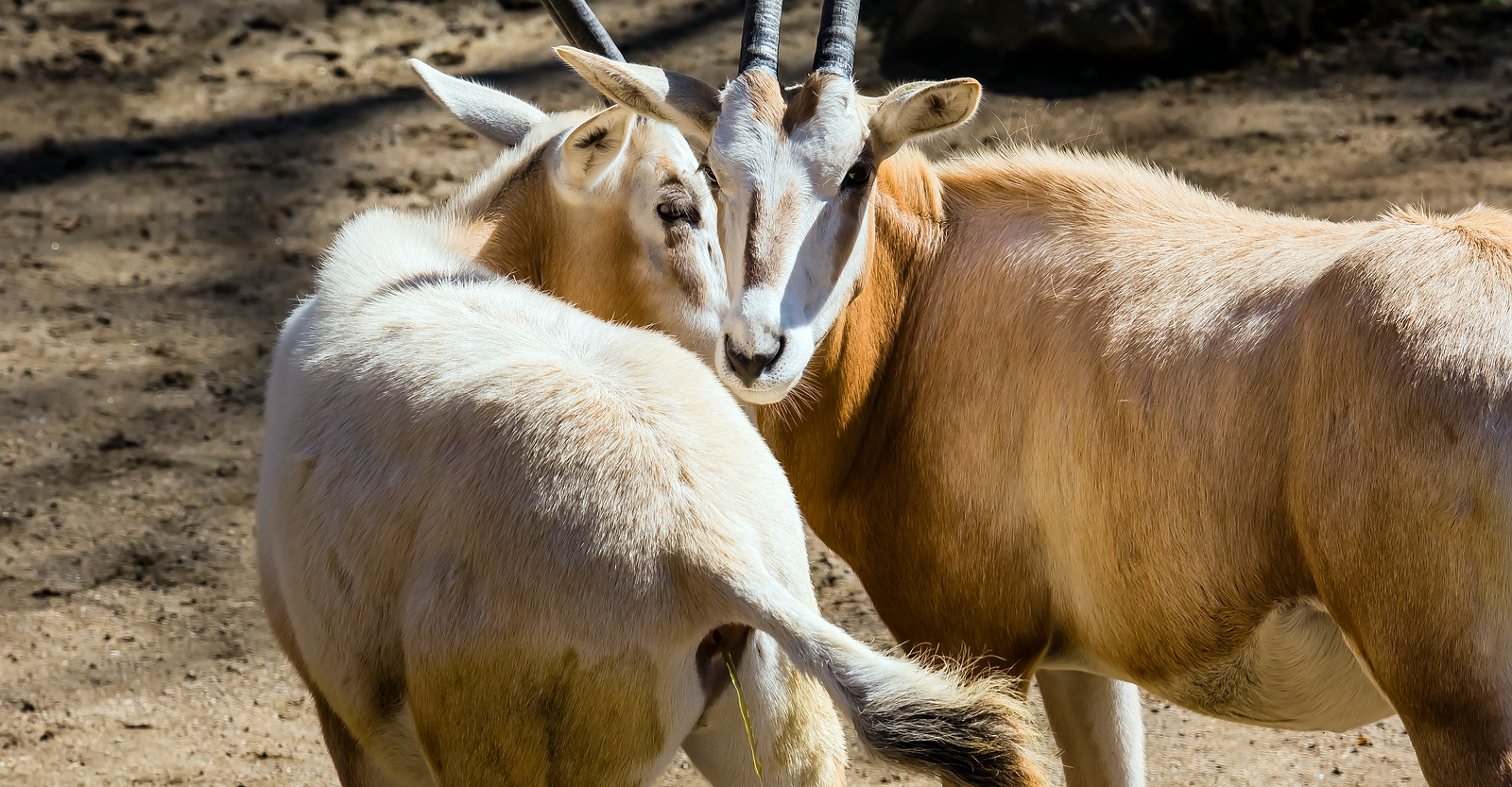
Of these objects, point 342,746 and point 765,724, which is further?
point 342,746

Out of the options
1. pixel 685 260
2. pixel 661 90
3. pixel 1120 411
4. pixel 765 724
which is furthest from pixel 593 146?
pixel 765 724

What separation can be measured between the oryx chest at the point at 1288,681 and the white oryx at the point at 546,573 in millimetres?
875

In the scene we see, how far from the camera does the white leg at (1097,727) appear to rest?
3.60m

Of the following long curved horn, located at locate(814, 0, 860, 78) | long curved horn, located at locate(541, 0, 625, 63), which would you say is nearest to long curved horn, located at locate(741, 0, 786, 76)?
long curved horn, located at locate(814, 0, 860, 78)

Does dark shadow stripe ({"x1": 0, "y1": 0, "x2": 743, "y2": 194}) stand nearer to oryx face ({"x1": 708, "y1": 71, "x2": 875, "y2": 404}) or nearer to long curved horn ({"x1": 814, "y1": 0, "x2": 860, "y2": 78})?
long curved horn ({"x1": 814, "y1": 0, "x2": 860, "y2": 78})

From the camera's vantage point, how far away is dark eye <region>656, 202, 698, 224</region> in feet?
12.6

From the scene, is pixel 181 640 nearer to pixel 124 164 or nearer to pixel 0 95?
pixel 124 164

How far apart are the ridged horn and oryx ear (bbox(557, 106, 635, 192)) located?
1.15ft

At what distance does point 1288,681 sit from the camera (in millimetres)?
2947

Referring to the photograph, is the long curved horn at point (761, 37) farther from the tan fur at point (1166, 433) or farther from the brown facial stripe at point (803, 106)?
the tan fur at point (1166, 433)

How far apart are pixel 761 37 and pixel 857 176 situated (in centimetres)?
50

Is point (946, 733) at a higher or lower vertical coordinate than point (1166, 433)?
lower

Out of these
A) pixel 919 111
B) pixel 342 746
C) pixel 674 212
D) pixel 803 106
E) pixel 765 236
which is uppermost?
pixel 919 111

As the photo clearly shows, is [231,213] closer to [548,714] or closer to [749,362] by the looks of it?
[749,362]
